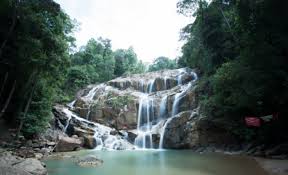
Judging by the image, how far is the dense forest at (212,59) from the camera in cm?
955

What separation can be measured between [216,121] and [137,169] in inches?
325

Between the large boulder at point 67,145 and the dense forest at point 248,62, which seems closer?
the dense forest at point 248,62

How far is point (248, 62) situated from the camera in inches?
413

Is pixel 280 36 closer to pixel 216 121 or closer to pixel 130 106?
pixel 216 121

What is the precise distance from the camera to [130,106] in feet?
74.4

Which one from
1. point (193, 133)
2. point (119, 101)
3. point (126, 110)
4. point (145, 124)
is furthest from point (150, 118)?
point (193, 133)

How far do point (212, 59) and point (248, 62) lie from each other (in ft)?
31.6

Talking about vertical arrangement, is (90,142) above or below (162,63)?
below

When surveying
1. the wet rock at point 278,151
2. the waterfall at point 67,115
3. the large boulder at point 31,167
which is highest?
the waterfall at point 67,115

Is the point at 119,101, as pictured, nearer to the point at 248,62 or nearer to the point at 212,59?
the point at 212,59

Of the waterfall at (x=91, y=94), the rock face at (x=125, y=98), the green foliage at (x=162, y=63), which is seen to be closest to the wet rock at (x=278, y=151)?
the rock face at (x=125, y=98)

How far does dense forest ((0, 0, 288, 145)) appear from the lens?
31.3ft

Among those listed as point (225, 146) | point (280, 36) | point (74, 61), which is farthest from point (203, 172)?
point (74, 61)

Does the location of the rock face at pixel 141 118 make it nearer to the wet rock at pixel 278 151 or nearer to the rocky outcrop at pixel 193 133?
the rocky outcrop at pixel 193 133
